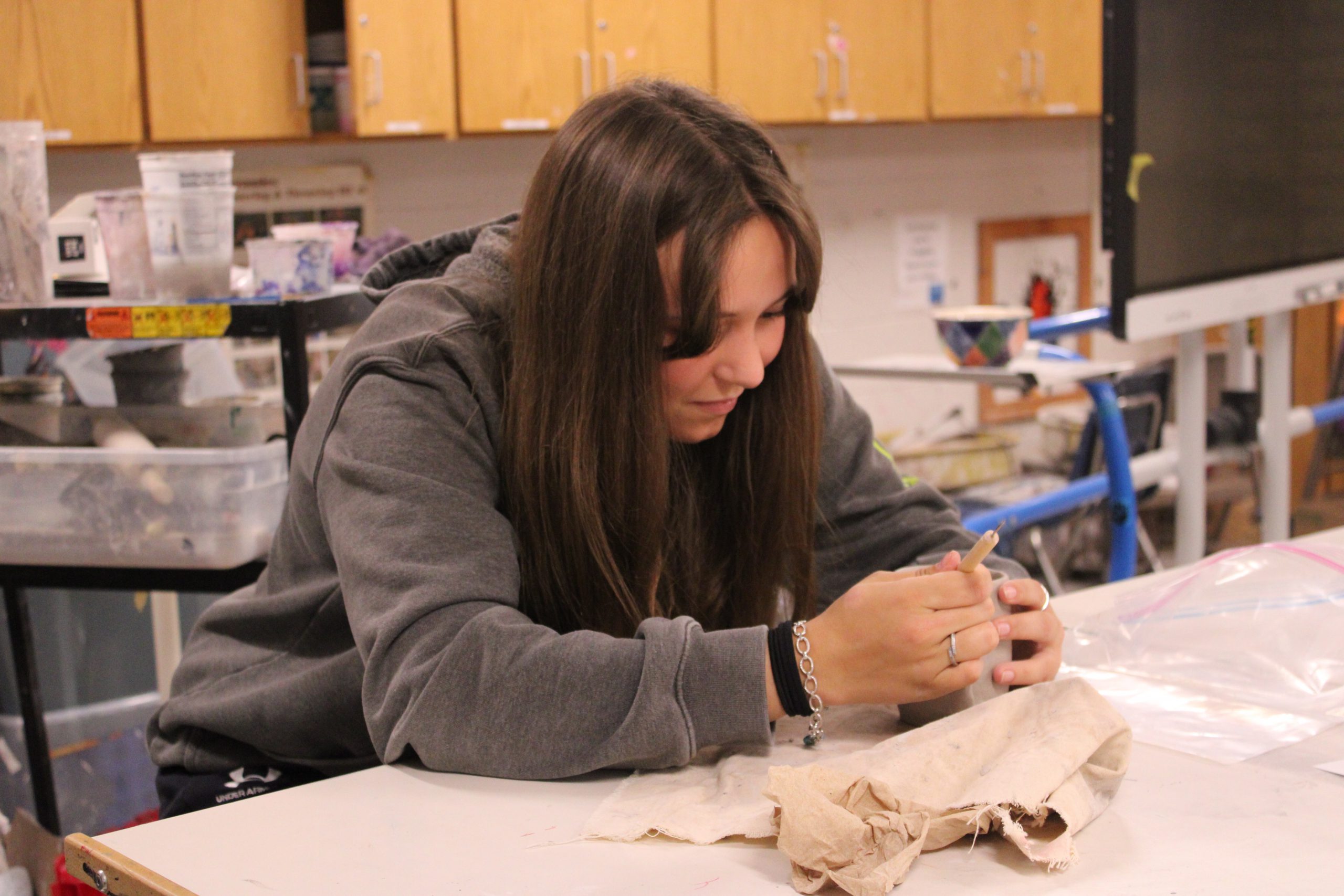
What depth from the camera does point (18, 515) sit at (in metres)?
1.71

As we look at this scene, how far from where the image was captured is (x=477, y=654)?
99cm

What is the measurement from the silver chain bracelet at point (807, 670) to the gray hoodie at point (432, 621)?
1 centimetres

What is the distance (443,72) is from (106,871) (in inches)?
90.2

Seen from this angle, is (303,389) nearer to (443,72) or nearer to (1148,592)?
(1148,592)

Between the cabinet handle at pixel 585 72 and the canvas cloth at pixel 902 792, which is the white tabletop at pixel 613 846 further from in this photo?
the cabinet handle at pixel 585 72

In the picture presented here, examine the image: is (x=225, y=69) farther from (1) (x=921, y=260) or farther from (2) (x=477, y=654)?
(1) (x=921, y=260)

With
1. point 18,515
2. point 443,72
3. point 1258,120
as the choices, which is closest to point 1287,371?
point 1258,120

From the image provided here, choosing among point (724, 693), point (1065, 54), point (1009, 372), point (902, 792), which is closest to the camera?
point (902, 792)

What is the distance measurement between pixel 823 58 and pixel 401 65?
48.2 inches

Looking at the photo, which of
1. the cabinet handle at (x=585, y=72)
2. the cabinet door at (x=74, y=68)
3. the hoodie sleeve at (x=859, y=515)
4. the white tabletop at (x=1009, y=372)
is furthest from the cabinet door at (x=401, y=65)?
the hoodie sleeve at (x=859, y=515)

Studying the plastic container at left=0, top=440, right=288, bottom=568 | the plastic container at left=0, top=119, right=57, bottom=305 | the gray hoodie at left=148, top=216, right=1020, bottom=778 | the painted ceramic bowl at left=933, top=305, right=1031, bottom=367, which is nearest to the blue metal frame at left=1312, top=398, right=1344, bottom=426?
the painted ceramic bowl at left=933, top=305, right=1031, bottom=367

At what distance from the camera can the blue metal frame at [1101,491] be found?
99.5 inches

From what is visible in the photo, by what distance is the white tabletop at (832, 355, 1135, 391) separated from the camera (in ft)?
7.91

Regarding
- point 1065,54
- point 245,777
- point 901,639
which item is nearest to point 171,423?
point 245,777
